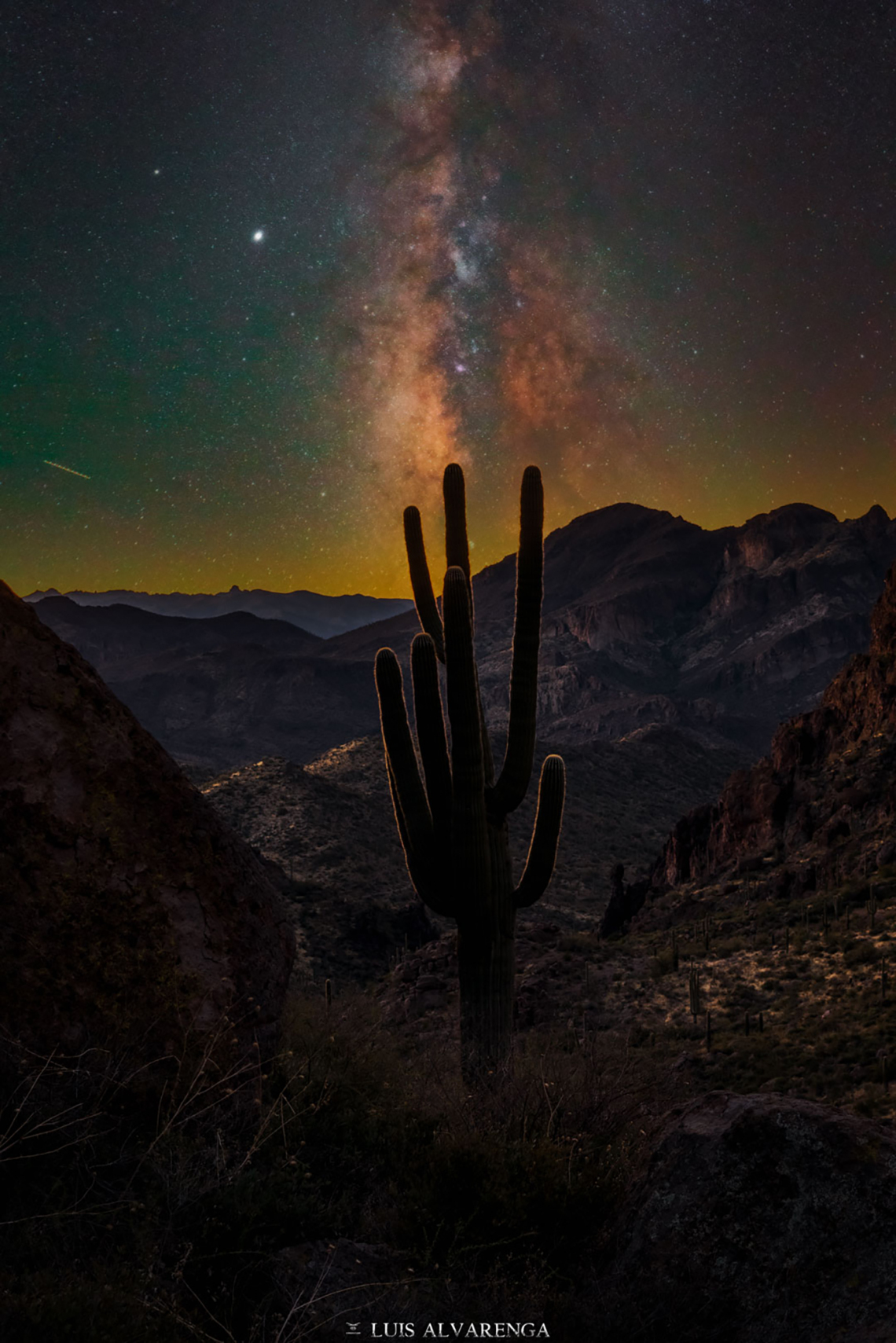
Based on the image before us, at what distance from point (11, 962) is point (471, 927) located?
6.30 metres

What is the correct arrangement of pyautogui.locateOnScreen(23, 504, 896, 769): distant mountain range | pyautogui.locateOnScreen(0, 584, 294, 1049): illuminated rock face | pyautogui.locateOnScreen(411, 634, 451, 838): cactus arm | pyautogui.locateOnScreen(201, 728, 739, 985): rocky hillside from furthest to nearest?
pyautogui.locateOnScreen(23, 504, 896, 769): distant mountain range, pyautogui.locateOnScreen(201, 728, 739, 985): rocky hillside, pyautogui.locateOnScreen(411, 634, 451, 838): cactus arm, pyautogui.locateOnScreen(0, 584, 294, 1049): illuminated rock face

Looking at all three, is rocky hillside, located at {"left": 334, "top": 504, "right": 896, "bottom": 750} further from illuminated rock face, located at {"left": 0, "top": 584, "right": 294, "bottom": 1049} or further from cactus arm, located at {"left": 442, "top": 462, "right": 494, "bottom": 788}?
illuminated rock face, located at {"left": 0, "top": 584, "right": 294, "bottom": 1049}

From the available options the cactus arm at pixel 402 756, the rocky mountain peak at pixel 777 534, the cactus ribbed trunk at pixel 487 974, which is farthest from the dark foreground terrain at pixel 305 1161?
the rocky mountain peak at pixel 777 534

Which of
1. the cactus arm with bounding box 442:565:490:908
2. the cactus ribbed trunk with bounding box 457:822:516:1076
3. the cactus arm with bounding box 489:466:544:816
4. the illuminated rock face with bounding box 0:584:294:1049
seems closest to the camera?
the illuminated rock face with bounding box 0:584:294:1049

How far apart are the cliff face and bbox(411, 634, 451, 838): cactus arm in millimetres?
18608

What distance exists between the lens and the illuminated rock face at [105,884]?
4.09 m

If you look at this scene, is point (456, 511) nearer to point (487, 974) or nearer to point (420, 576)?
point (420, 576)

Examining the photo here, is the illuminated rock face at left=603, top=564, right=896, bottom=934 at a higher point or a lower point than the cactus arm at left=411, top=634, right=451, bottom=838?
lower

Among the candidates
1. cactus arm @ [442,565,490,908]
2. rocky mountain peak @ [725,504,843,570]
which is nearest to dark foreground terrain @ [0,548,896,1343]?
cactus arm @ [442,565,490,908]

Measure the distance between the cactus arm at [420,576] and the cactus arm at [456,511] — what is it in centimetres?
72

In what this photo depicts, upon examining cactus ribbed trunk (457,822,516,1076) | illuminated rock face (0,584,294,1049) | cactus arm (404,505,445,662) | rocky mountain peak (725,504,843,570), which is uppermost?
rocky mountain peak (725,504,843,570)

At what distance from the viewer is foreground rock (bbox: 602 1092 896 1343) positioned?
320 centimetres

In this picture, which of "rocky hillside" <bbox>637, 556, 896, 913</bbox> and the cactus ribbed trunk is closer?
the cactus ribbed trunk

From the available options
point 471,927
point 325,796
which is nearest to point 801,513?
point 325,796
